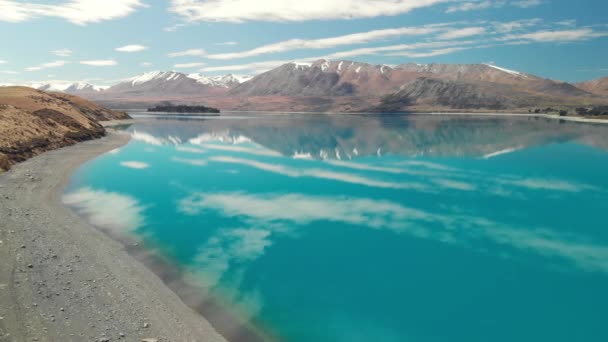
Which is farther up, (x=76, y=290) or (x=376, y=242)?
(x=76, y=290)

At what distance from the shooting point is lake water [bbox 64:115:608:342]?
57.8 ft

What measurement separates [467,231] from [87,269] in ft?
80.2

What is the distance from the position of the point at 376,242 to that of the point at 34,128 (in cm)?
6268

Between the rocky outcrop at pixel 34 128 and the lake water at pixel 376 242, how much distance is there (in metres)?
9.76

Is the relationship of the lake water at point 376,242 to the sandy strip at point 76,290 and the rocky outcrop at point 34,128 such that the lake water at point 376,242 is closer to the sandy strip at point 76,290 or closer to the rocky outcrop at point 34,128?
the sandy strip at point 76,290

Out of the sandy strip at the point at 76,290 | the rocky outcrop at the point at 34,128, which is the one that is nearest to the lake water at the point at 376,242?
the sandy strip at the point at 76,290

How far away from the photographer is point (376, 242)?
27.3m

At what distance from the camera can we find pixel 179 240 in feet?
87.0

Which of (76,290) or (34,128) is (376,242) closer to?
(76,290)

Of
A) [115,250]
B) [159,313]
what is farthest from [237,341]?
[115,250]

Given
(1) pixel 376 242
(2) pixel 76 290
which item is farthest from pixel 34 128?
(1) pixel 376 242

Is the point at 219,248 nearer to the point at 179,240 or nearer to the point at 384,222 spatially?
the point at 179,240

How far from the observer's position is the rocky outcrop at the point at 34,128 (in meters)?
→ 51.7

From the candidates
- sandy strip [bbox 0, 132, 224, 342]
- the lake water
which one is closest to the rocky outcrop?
→ the lake water
